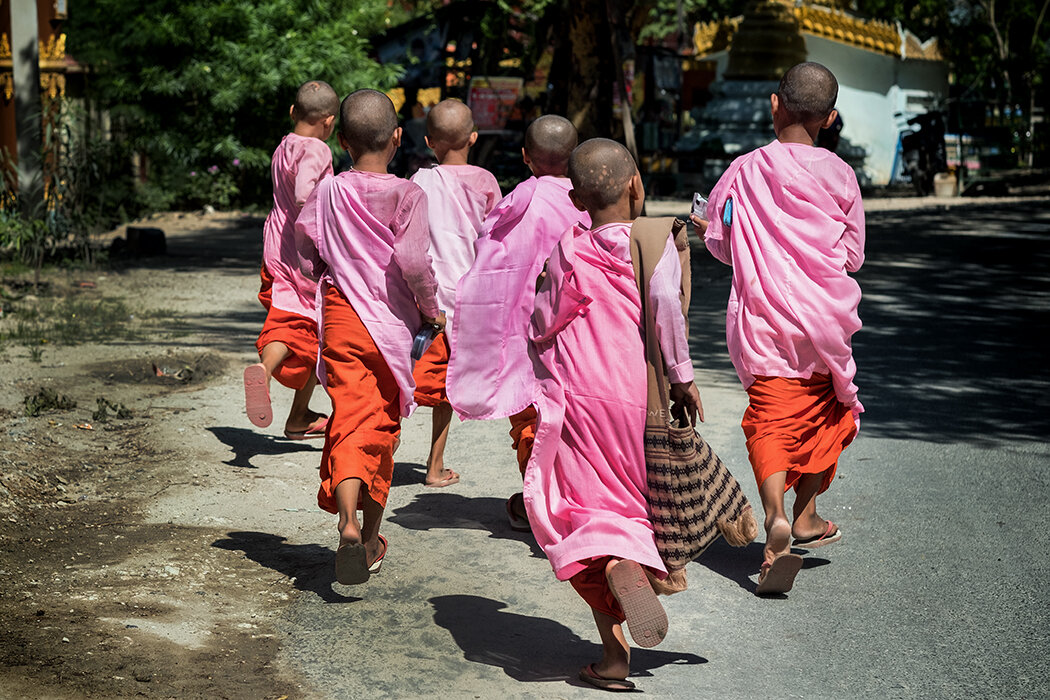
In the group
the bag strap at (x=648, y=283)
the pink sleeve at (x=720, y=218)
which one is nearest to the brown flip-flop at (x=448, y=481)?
the pink sleeve at (x=720, y=218)

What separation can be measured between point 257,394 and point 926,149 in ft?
66.1

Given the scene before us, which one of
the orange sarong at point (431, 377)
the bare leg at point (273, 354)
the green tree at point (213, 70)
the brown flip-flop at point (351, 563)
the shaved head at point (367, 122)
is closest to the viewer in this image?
the brown flip-flop at point (351, 563)

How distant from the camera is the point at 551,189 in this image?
4832 millimetres

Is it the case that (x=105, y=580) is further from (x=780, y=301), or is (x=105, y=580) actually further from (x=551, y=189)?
(x=780, y=301)

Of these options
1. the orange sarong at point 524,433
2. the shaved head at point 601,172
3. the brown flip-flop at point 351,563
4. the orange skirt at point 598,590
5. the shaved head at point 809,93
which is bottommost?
the brown flip-flop at point 351,563

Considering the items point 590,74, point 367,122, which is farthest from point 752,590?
point 590,74

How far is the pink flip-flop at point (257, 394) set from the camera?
543 centimetres

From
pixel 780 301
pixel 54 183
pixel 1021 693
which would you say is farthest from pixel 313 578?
pixel 54 183

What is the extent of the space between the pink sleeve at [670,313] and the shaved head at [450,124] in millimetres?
2096

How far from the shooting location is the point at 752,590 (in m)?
4.61

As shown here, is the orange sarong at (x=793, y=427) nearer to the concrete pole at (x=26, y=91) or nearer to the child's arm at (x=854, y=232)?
the child's arm at (x=854, y=232)

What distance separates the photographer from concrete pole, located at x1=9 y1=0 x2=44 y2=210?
13.5 metres

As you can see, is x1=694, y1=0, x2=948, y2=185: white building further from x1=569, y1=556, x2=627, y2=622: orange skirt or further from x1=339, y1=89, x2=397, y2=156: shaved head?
x1=569, y1=556, x2=627, y2=622: orange skirt

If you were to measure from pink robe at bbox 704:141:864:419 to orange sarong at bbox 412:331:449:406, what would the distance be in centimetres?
148
